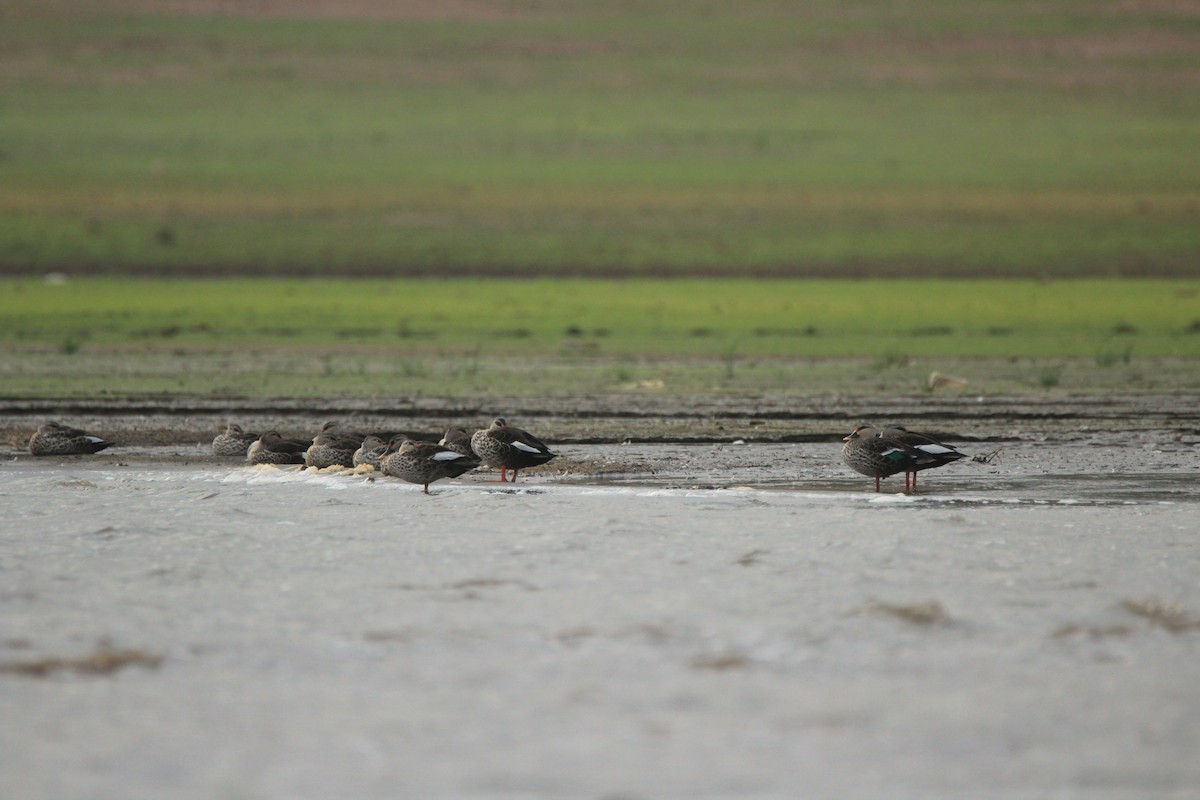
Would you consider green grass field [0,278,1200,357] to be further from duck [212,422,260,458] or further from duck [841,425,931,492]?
duck [841,425,931,492]

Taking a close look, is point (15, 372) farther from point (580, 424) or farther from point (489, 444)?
point (489, 444)

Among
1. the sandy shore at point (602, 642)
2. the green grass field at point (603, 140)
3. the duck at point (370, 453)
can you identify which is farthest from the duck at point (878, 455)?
the green grass field at point (603, 140)

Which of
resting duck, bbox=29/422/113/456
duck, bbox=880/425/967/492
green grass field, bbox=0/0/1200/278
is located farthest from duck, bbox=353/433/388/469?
green grass field, bbox=0/0/1200/278

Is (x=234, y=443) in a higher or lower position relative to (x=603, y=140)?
lower

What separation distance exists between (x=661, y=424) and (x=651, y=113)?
4657cm

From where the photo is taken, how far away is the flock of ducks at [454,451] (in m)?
12.6

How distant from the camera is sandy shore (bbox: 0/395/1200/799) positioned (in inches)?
253

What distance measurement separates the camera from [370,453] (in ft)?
45.4

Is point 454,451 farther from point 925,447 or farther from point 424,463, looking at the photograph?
point 925,447

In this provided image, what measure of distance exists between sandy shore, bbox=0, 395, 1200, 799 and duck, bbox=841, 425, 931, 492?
25cm

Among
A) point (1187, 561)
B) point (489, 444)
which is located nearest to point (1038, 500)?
point (1187, 561)

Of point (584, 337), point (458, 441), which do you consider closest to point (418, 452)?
point (458, 441)

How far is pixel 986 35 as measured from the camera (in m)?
72.6

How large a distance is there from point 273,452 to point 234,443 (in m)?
0.77
